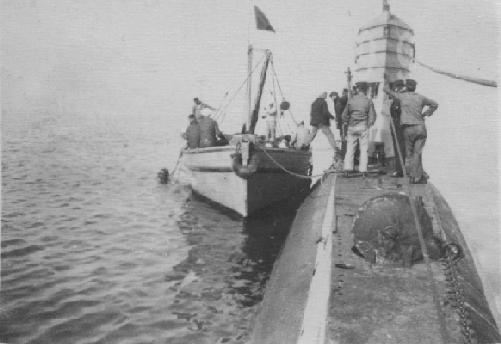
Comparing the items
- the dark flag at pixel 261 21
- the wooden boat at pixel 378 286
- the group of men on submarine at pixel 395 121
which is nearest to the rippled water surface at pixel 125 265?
the wooden boat at pixel 378 286

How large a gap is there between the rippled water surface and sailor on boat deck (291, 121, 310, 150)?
3062 millimetres

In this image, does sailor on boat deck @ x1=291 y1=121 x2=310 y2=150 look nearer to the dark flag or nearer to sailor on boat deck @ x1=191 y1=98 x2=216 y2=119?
sailor on boat deck @ x1=191 y1=98 x2=216 y2=119

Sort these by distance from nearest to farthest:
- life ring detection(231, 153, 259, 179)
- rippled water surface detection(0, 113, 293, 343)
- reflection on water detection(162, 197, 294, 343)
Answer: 1. rippled water surface detection(0, 113, 293, 343)
2. reflection on water detection(162, 197, 294, 343)
3. life ring detection(231, 153, 259, 179)

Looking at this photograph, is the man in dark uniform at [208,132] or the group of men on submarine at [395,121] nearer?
the group of men on submarine at [395,121]

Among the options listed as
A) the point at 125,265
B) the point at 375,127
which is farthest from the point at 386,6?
the point at 125,265

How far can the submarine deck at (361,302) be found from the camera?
3678mm

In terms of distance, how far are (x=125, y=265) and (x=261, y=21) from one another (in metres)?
8.37

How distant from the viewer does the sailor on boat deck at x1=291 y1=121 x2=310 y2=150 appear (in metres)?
14.9

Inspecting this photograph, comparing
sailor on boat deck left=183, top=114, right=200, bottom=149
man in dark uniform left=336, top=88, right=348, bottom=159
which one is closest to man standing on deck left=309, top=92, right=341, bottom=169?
man in dark uniform left=336, top=88, right=348, bottom=159

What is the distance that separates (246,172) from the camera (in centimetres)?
1123

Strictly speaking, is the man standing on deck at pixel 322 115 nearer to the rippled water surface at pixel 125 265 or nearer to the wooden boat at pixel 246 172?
the wooden boat at pixel 246 172

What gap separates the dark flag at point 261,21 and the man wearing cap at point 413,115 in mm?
5669

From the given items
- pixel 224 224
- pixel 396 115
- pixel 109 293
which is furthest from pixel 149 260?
pixel 396 115

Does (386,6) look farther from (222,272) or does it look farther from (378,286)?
(378,286)
